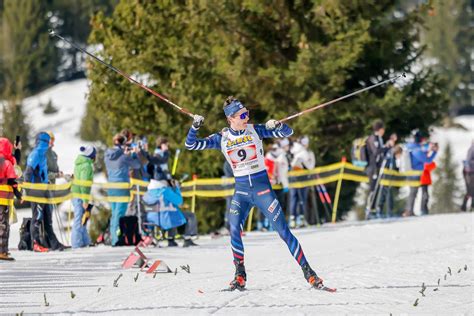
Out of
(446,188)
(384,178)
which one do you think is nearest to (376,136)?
(384,178)

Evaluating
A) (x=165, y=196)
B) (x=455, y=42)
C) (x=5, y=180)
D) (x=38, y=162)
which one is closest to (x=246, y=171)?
(x=5, y=180)

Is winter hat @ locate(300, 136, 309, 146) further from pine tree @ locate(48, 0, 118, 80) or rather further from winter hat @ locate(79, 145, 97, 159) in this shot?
pine tree @ locate(48, 0, 118, 80)

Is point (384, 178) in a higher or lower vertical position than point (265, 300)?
higher

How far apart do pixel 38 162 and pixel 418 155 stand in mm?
9795

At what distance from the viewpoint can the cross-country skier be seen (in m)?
12.0

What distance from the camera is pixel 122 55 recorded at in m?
29.8

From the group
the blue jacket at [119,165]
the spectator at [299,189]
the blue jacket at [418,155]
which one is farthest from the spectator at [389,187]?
the blue jacket at [119,165]

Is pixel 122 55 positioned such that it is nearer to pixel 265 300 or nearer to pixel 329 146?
pixel 329 146

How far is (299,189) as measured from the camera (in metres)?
22.1

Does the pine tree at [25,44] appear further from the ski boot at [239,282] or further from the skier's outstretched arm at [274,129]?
the ski boot at [239,282]

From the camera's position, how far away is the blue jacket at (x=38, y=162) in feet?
56.7

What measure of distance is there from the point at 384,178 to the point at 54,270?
426 inches

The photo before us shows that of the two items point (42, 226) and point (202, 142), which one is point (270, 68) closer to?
point (42, 226)

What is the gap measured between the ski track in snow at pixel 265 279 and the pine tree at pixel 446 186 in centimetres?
5233
